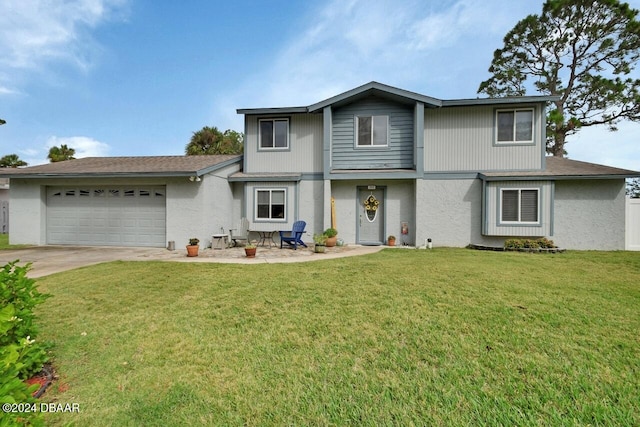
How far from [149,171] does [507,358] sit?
11.4 m

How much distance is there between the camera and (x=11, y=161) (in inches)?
935

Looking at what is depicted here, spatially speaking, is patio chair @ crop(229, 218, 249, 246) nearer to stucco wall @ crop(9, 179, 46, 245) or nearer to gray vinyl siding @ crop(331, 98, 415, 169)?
gray vinyl siding @ crop(331, 98, 415, 169)

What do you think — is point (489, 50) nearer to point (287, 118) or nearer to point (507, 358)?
point (287, 118)

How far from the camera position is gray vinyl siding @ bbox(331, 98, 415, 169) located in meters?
11.3

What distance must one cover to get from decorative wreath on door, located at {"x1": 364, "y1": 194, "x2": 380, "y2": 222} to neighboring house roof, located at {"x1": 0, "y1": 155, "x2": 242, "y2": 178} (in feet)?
19.3

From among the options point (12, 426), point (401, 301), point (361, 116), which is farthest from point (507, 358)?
point (361, 116)

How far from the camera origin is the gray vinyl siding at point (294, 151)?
39.0 feet

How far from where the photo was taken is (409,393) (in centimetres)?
254

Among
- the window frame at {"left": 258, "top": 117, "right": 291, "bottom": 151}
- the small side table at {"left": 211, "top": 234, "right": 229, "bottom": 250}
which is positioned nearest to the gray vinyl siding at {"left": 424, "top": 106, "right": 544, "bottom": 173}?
the window frame at {"left": 258, "top": 117, "right": 291, "bottom": 151}

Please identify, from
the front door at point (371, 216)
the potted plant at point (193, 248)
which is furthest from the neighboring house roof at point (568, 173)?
the potted plant at point (193, 248)

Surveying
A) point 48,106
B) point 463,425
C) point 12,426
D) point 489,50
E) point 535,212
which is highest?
point 489,50

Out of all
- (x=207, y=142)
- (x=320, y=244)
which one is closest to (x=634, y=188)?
(x=320, y=244)

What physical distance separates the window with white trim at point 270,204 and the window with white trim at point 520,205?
325 inches

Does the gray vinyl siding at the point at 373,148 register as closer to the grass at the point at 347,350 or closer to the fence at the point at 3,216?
the grass at the point at 347,350
